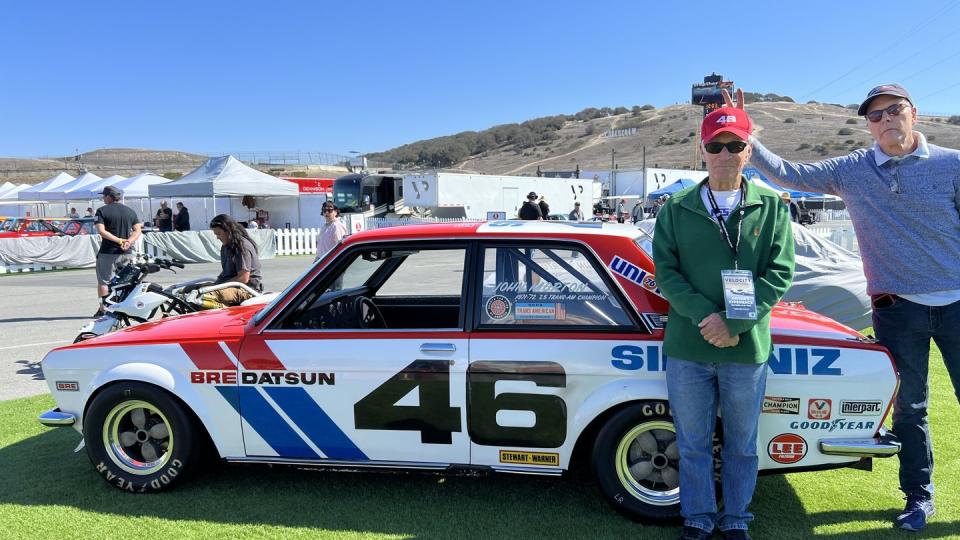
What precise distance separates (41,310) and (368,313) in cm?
885

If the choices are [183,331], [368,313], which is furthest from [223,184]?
[183,331]

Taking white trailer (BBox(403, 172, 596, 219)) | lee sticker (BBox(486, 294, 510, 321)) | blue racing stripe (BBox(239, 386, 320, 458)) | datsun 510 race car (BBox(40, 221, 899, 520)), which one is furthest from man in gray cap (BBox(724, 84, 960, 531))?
white trailer (BBox(403, 172, 596, 219))

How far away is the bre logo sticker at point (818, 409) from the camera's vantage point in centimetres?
291

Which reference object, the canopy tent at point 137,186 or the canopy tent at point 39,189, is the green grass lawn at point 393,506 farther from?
the canopy tent at point 39,189

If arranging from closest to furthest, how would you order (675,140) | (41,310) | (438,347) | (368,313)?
(438,347) → (368,313) → (41,310) → (675,140)

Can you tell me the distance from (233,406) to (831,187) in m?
3.23

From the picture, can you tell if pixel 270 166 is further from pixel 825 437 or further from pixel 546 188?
pixel 825 437

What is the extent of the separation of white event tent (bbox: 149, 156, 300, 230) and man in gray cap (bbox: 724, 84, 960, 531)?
1965 centimetres

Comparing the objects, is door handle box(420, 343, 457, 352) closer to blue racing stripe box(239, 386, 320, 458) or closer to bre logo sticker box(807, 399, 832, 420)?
blue racing stripe box(239, 386, 320, 458)

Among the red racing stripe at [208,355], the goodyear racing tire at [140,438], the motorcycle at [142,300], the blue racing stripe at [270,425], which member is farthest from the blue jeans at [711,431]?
the motorcycle at [142,300]

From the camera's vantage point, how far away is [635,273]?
311cm

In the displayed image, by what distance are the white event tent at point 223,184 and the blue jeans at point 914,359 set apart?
20.0 meters

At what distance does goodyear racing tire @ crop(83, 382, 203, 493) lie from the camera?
135 inches

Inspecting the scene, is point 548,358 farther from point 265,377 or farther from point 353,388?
point 265,377
